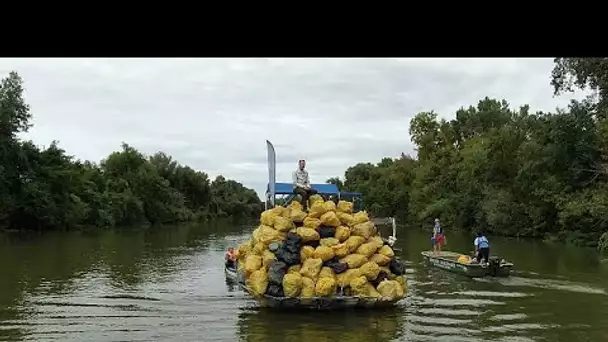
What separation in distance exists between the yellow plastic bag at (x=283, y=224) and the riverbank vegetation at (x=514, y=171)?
2098 centimetres

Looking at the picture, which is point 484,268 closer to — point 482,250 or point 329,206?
point 482,250

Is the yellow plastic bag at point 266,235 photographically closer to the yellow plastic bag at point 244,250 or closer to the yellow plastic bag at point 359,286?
the yellow plastic bag at point 244,250

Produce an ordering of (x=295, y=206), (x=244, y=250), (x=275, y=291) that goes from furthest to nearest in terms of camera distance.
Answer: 1. (x=244, y=250)
2. (x=295, y=206)
3. (x=275, y=291)

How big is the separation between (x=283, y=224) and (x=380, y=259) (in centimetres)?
265

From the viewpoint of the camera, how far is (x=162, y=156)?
107 meters

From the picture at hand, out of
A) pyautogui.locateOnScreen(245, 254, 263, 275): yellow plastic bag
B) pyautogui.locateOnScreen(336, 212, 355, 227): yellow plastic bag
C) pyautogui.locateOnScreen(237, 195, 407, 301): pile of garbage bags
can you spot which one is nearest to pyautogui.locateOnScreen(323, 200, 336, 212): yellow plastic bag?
pyautogui.locateOnScreen(237, 195, 407, 301): pile of garbage bags

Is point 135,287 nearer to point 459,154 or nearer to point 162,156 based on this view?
point 459,154

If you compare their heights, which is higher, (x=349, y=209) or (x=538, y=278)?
(x=349, y=209)

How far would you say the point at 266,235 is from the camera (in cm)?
1750

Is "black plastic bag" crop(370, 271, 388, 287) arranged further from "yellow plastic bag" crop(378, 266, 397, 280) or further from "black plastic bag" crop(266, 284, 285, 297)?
"black plastic bag" crop(266, 284, 285, 297)

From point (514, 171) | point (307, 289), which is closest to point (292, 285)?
point (307, 289)
